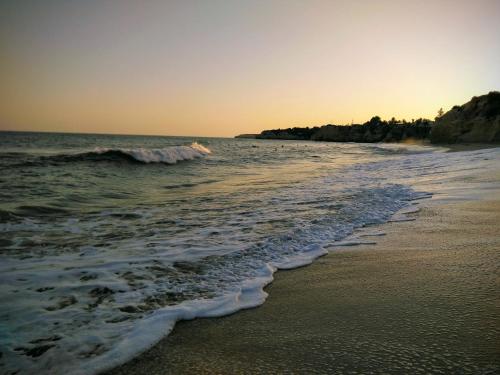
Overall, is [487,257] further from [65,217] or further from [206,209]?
[65,217]

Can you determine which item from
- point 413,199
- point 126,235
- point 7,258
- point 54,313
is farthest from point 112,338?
point 413,199

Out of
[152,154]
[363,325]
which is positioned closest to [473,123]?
[152,154]

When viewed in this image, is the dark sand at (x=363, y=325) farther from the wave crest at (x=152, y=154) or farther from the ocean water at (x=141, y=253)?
the wave crest at (x=152, y=154)

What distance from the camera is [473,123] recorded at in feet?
125

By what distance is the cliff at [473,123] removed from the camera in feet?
116

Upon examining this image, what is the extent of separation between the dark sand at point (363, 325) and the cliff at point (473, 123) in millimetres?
39356

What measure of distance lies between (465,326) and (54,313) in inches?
99.6

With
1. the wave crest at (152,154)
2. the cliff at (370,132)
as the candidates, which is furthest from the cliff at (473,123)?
the wave crest at (152,154)

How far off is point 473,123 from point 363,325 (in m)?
43.9

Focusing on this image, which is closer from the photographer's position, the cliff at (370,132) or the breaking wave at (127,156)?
the breaking wave at (127,156)

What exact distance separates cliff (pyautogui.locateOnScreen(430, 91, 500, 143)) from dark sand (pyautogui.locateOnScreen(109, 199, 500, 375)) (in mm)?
39356

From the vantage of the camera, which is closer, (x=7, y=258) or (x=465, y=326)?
(x=465, y=326)

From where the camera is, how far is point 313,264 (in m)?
3.34

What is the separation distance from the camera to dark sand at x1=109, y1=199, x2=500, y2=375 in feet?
5.46
